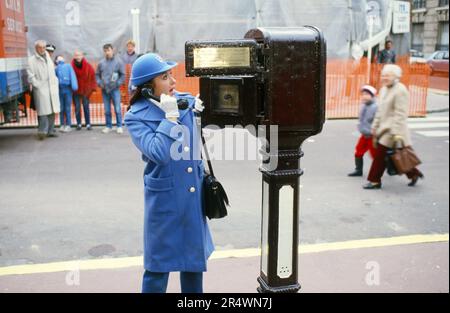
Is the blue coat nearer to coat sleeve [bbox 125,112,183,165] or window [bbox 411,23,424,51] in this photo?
coat sleeve [bbox 125,112,183,165]

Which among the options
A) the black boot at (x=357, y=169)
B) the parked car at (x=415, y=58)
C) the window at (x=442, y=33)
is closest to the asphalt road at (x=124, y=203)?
the black boot at (x=357, y=169)

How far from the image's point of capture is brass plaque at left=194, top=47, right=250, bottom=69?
6.60 feet

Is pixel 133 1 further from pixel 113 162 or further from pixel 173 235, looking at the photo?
pixel 113 162

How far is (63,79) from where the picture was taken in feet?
14.5

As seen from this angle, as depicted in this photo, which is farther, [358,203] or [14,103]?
[358,203]

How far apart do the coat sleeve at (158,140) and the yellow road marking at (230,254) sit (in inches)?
52.8

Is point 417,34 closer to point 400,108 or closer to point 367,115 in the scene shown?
point 367,115

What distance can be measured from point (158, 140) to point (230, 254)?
1930 millimetres

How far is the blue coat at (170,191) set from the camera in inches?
95.7

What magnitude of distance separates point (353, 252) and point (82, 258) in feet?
6.72

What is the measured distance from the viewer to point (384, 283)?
11.9ft
